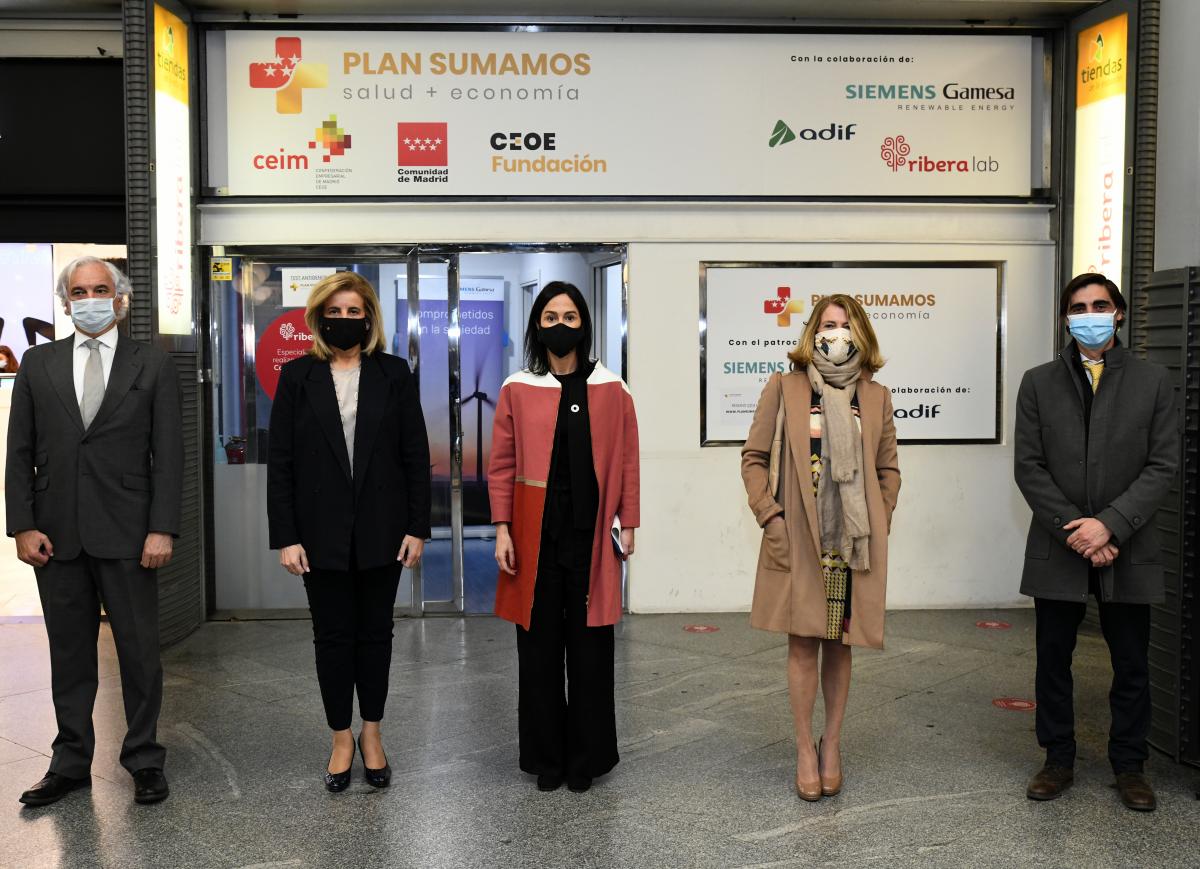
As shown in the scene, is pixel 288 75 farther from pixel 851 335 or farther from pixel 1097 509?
pixel 1097 509

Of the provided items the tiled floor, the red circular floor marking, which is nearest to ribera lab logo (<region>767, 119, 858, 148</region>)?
the tiled floor

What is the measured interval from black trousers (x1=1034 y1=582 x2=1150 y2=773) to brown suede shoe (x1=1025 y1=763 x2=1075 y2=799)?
0.03 metres

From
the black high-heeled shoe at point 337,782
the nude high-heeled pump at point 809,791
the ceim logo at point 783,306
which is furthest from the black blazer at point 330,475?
the ceim logo at point 783,306

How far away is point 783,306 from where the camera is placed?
23.8ft

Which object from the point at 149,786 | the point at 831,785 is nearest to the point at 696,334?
the point at 831,785

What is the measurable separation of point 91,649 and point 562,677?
170 centimetres

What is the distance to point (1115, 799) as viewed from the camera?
13.1ft

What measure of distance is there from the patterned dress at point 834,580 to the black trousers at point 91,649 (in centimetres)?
240

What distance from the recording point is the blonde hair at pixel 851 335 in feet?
12.9

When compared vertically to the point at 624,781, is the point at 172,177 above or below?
above

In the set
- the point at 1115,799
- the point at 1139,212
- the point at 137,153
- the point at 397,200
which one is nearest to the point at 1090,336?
the point at 1115,799

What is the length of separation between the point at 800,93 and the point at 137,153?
392 centimetres

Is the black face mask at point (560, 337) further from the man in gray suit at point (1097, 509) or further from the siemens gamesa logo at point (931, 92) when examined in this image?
the siemens gamesa logo at point (931, 92)

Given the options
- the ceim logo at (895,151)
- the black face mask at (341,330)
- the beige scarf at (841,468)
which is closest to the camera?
the beige scarf at (841,468)
